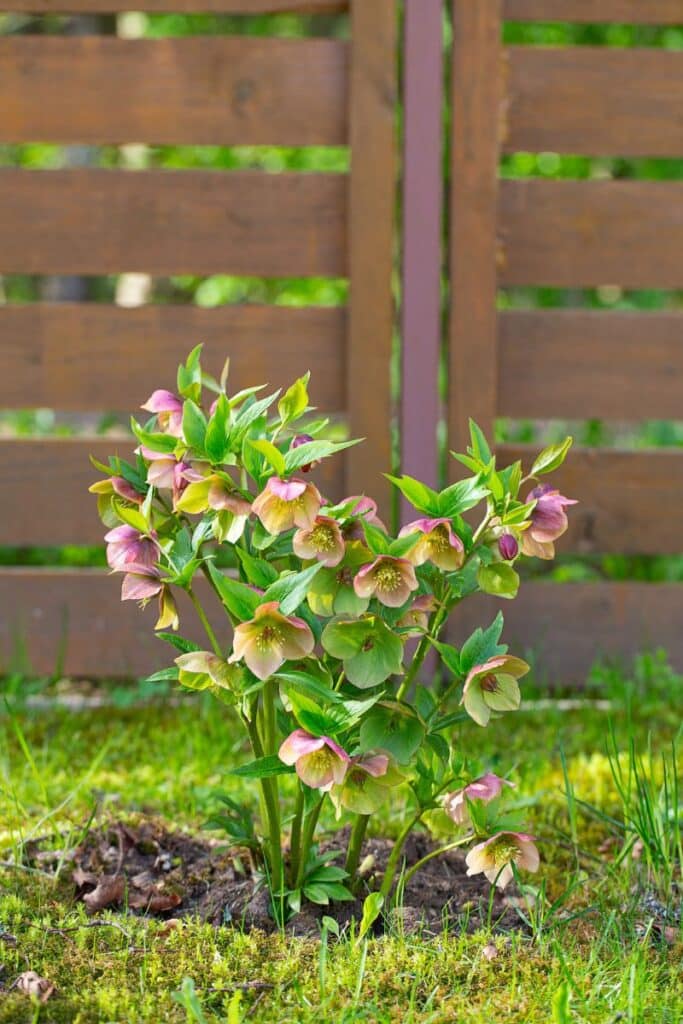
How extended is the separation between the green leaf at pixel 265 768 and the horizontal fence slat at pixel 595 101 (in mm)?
1853

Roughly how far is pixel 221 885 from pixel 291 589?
1.83ft

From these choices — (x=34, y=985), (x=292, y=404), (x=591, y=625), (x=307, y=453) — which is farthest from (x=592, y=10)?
(x=34, y=985)

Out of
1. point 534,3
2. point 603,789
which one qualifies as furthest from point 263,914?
point 534,3

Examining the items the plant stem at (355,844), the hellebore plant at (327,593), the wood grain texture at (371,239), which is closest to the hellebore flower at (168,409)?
the hellebore plant at (327,593)

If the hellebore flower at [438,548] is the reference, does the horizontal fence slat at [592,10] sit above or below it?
above

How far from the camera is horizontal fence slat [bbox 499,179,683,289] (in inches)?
109

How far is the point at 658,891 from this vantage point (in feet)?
5.39

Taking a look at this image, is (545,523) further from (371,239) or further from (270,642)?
(371,239)

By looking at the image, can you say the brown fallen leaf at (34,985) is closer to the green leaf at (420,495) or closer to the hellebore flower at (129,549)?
the hellebore flower at (129,549)

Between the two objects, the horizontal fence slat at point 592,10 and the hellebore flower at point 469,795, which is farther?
the horizontal fence slat at point 592,10

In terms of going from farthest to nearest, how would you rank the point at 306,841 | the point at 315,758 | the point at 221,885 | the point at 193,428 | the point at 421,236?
the point at 421,236, the point at 221,885, the point at 306,841, the point at 193,428, the point at 315,758

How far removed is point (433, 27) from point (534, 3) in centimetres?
28

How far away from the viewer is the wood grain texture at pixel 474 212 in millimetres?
2691

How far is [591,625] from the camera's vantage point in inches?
113
